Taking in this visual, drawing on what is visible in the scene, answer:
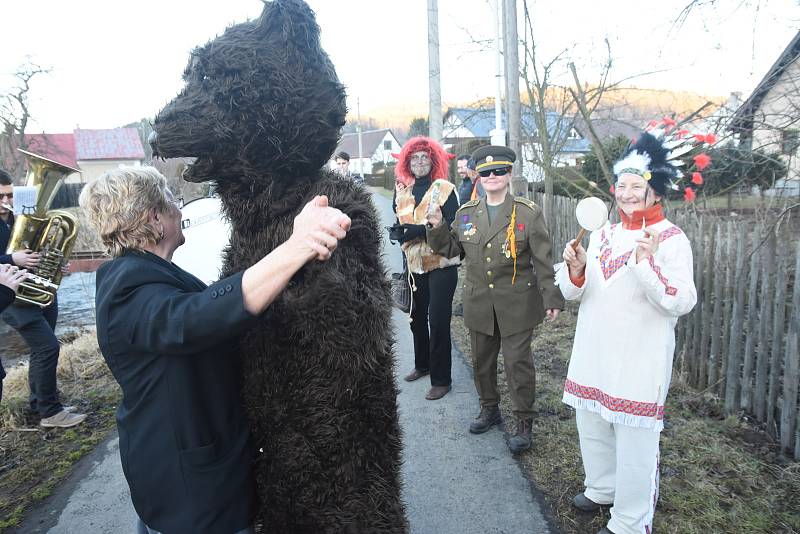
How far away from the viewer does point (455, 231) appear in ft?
13.4

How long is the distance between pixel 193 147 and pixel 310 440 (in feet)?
3.05

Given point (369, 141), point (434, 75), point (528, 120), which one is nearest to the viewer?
point (434, 75)

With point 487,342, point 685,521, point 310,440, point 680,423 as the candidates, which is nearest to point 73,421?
point 487,342

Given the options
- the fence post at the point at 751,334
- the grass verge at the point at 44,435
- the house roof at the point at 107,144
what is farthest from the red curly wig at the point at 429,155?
the house roof at the point at 107,144

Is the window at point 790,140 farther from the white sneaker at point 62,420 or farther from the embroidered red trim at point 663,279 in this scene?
the white sneaker at point 62,420

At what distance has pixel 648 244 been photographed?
2336mm

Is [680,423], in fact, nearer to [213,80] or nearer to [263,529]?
[263,529]

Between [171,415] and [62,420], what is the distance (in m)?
3.65

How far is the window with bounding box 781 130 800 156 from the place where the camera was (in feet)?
13.5

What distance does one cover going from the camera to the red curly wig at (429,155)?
16.0 ft

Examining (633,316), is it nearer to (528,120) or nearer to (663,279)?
(663,279)

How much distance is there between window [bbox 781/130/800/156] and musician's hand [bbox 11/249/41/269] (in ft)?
19.8

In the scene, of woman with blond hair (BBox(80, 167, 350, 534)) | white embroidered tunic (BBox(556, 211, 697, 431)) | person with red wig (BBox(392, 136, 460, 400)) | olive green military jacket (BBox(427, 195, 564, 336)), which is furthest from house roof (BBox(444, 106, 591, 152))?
woman with blond hair (BBox(80, 167, 350, 534))

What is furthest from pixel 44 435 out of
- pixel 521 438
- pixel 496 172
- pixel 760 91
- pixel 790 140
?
pixel 760 91
